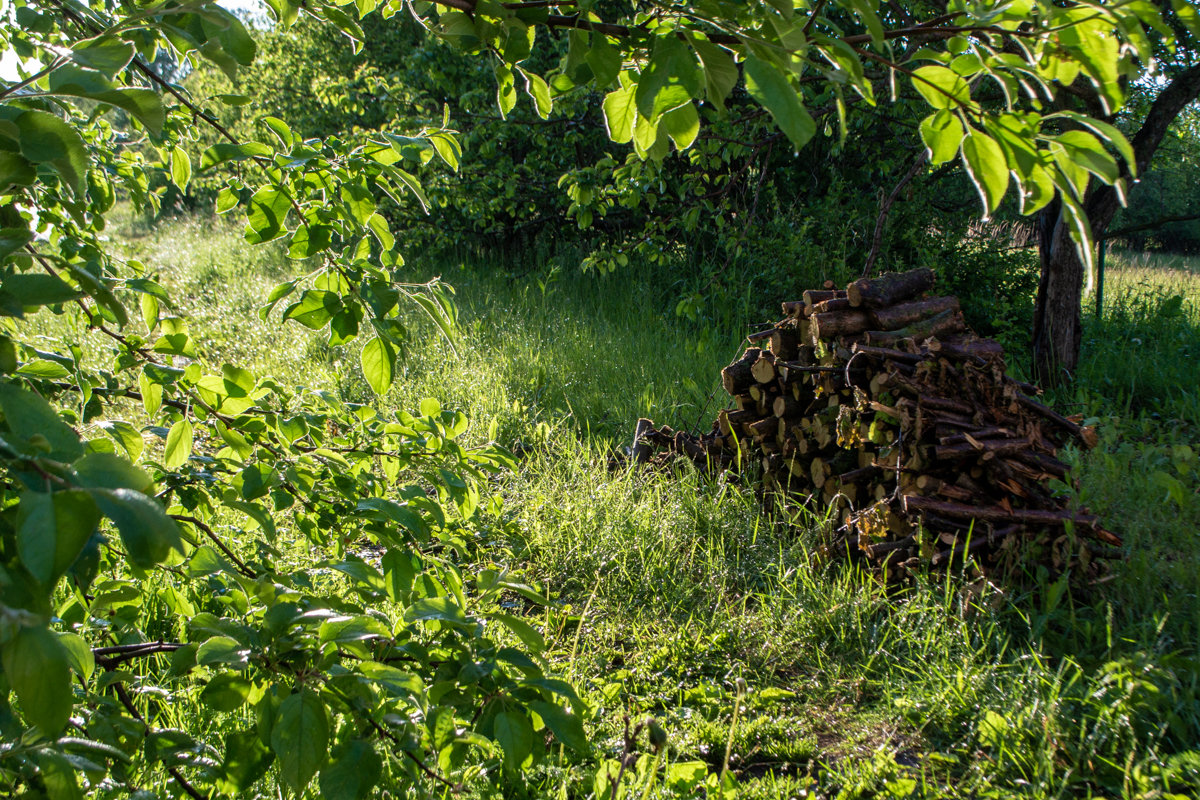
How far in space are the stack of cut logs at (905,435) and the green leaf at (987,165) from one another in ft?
7.70

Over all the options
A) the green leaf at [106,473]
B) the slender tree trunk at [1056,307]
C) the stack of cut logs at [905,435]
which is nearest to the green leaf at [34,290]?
the green leaf at [106,473]

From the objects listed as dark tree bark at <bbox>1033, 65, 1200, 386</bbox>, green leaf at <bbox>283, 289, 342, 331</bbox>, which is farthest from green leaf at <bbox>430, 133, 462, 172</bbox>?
dark tree bark at <bbox>1033, 65, 1200, 386</bbox>

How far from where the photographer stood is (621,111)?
47.6 inches

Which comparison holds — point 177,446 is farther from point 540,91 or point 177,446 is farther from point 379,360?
point 540,91

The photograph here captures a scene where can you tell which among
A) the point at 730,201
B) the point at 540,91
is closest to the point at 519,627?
the point at 540,91

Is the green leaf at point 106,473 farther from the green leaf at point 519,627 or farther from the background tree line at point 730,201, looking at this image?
the background tree line at point 730,201

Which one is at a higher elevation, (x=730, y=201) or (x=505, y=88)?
(x=505, y=88)

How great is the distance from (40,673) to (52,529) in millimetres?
105

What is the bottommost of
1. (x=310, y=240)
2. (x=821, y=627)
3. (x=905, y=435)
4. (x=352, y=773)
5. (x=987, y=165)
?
(x=821, y=627)

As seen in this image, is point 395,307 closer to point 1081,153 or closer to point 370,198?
point 370,198

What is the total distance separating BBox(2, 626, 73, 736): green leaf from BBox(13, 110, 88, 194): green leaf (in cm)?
43

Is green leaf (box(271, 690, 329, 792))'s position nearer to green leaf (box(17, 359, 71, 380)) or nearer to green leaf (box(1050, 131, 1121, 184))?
green leaf (box(17, 359, 71, 380))

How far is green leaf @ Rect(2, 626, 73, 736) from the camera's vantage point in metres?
0.56

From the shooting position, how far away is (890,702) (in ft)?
8.52
